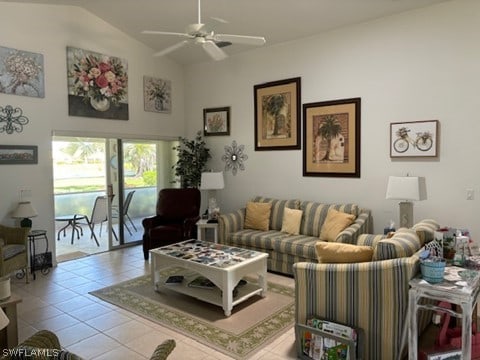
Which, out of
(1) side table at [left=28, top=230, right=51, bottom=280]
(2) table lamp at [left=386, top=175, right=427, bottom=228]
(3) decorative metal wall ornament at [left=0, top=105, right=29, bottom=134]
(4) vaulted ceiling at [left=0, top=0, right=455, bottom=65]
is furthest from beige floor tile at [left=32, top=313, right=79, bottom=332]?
(2) table lamp at [left=386, top=175, right=427, bottom=228]

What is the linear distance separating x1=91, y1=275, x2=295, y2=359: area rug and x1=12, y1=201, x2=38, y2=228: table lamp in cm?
151

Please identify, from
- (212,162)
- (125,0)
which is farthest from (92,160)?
(125,0)

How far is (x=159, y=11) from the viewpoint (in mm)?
4961

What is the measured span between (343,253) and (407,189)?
5.49 feet

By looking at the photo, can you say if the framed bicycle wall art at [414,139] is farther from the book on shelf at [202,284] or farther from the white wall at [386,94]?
the book on shelf at [202,284]

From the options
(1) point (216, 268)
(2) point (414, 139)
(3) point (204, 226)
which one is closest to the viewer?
(1) point (216, 268)

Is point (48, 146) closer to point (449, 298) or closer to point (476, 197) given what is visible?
point (449, 298)

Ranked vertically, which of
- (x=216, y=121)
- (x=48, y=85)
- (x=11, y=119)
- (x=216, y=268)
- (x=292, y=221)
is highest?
(x=48, y=85)

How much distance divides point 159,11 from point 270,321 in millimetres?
4239

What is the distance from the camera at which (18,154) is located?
4.83 metres

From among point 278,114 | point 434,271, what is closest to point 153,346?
point 434,271

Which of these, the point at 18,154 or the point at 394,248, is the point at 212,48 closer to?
the point at 394,248

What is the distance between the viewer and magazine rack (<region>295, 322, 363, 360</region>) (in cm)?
248

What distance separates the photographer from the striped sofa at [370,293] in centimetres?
250
